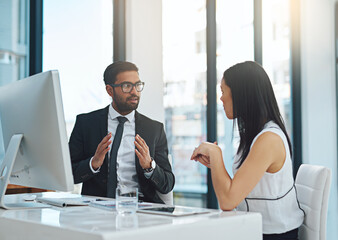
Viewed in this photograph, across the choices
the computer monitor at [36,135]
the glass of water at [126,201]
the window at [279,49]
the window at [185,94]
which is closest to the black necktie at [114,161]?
the computer monitor at [36,135]

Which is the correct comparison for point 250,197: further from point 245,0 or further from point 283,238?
point 245,0

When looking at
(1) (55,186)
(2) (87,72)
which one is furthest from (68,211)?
(2) (87,72)

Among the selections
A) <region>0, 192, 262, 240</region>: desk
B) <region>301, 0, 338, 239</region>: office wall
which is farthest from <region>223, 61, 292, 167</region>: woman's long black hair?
<region>301, 0, 338, 239</region>: office wall

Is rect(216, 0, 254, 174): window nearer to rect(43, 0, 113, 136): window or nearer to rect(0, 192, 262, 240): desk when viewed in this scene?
rect(43, 0, 113, 136): window

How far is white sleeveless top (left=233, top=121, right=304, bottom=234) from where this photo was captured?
1706mm

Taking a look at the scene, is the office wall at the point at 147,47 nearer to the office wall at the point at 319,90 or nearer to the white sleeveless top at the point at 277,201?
the office wall at the point at 319,90

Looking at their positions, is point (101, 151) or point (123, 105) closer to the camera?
point (101, 151)

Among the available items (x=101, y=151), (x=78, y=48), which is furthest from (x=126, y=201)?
(x=78, y=48)

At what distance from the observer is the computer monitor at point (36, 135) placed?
1488 mm

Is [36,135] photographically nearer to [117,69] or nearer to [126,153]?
[126,153]

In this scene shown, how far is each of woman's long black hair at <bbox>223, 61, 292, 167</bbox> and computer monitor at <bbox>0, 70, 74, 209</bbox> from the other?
0.76m

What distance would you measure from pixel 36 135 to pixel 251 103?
2.91 ft

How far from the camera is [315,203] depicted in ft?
5.76

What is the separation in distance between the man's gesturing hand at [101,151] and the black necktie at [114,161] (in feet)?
0.49
